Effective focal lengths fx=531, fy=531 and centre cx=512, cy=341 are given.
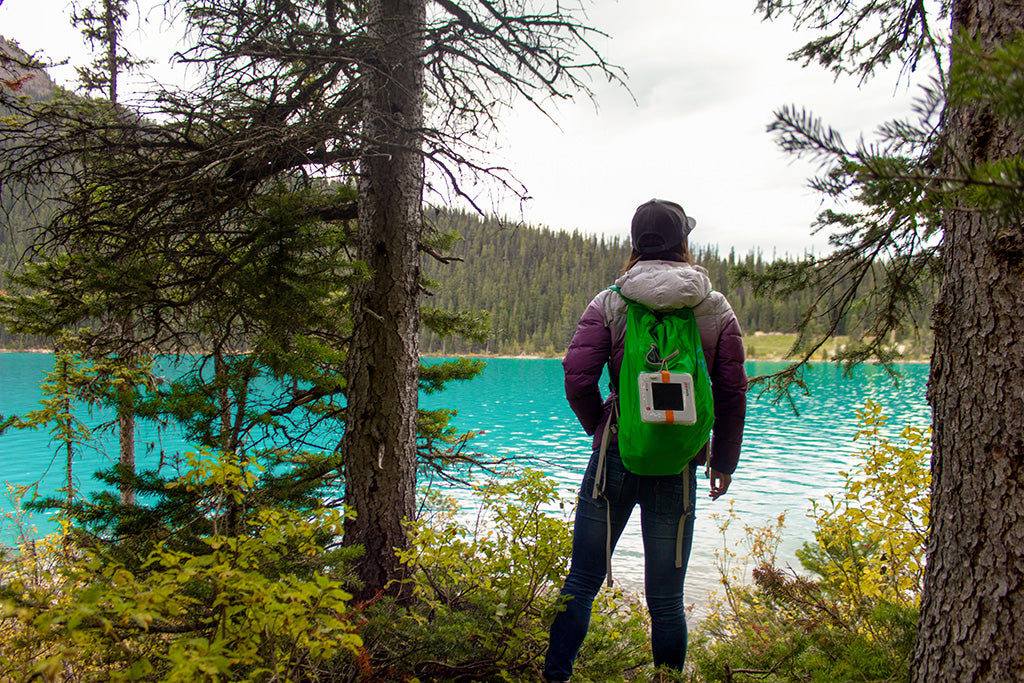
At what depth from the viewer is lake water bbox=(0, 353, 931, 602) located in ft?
26.3

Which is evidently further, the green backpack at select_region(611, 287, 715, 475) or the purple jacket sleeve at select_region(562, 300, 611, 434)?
the purple jacket sleeve at select_region(562, 300, 611, 434)

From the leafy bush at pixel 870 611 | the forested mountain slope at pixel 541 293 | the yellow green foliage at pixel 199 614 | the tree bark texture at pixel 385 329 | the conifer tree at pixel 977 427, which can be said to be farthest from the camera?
the forested mountain slope at pixel 541 293

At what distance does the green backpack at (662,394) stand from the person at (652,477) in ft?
0.24

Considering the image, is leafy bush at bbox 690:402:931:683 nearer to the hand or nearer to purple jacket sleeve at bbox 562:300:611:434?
the hand

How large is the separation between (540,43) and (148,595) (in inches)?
128

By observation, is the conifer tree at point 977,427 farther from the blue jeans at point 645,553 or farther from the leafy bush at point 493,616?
the leafy bush at point 493,616

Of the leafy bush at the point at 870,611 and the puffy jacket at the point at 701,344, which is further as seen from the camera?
the leafy bush at the point at 870,611

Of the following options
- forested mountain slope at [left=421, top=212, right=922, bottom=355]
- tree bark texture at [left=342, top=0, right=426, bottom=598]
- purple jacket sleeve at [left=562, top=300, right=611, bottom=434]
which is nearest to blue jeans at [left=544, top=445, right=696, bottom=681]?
purple jacket sleeve at [left=562, top=300, right=611, bottom=434]

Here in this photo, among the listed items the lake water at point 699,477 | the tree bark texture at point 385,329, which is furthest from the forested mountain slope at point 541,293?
the tree bark texture at point 385,329

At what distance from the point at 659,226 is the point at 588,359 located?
0.58 meters

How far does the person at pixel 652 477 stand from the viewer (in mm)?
1954

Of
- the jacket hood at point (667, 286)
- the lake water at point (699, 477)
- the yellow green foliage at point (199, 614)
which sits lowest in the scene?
the lake water at point (699, 477)

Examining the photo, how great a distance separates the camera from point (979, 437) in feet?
5.59

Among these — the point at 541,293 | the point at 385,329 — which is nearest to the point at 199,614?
the point at 385,329
